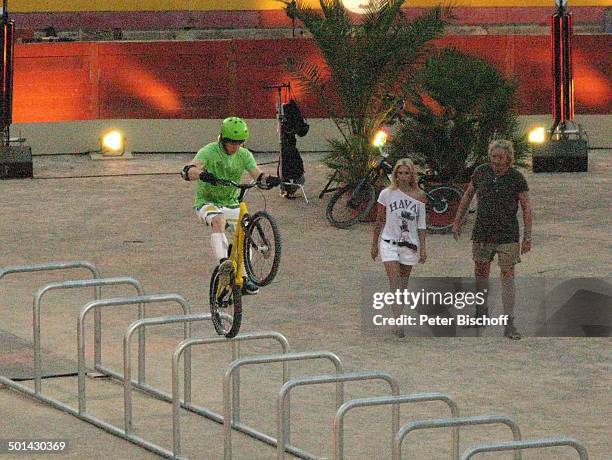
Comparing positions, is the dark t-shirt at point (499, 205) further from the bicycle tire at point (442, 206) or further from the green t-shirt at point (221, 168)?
the bicycle tire at point (442, 206)

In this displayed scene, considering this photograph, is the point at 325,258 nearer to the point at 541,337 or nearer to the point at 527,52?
the point at 541,337

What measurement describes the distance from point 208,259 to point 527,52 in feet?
48.6

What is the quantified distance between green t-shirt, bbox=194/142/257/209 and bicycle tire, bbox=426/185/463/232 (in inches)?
325

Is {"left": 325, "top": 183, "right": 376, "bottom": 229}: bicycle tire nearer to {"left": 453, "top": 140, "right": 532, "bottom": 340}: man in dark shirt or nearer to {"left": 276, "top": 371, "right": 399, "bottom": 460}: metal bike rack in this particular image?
{"left": 453, "top": 140, "right": 532, "bottom": 340}: man in dark shirt

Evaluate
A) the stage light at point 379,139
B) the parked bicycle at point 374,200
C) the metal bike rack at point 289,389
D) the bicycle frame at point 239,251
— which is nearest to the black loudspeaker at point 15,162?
the parked bicycle at point 374,200

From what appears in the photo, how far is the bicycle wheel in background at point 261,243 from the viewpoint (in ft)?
44.6

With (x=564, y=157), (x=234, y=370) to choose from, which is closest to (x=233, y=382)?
(x=234, y=370)

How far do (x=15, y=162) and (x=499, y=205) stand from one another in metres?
15.0

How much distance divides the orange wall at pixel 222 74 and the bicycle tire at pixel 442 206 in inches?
436

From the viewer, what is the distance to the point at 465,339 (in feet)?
52.0

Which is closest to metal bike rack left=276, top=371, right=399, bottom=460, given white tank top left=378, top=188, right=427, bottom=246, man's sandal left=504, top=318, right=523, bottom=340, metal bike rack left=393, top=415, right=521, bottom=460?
metal bike rack left=393, top=415, right=521, bottom=460

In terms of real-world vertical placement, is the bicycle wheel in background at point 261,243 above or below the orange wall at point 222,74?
below

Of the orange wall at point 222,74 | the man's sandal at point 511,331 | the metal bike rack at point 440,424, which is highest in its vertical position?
the orange wall at point 222,74

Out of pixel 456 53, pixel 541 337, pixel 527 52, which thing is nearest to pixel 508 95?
pixel 456 53
